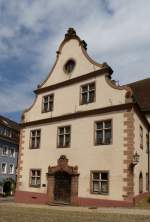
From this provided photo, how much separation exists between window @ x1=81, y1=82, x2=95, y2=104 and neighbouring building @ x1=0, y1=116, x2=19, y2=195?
32.9 meters

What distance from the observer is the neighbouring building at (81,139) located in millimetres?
22469

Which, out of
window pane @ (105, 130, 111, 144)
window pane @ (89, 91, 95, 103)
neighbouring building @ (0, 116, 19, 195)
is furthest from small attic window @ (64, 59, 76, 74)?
neighbouring building @ (0, 116, 19, 195)

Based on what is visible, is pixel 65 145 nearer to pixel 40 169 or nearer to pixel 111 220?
pixel 40 169

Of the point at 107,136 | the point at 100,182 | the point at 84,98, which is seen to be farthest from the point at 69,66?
the point at 100,182

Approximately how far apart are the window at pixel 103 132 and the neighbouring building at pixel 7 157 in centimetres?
3466

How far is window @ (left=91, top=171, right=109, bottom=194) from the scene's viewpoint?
74.5ft

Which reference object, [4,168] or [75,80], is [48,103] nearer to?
[75,80]

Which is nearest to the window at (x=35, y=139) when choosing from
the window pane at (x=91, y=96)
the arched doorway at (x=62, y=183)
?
the arched doorway at (x=62, y=183)

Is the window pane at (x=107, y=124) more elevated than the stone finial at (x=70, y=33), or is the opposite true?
the stone finial at (x=70, y=33)

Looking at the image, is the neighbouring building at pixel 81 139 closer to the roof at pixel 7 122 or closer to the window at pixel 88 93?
the window at pixel 88 93

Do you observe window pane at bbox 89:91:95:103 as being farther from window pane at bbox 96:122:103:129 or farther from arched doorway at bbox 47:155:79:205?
arched doorway at bbox 47:155:79:205

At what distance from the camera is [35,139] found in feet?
93.6

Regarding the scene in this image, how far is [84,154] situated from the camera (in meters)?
24.3

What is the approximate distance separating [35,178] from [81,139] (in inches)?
233
